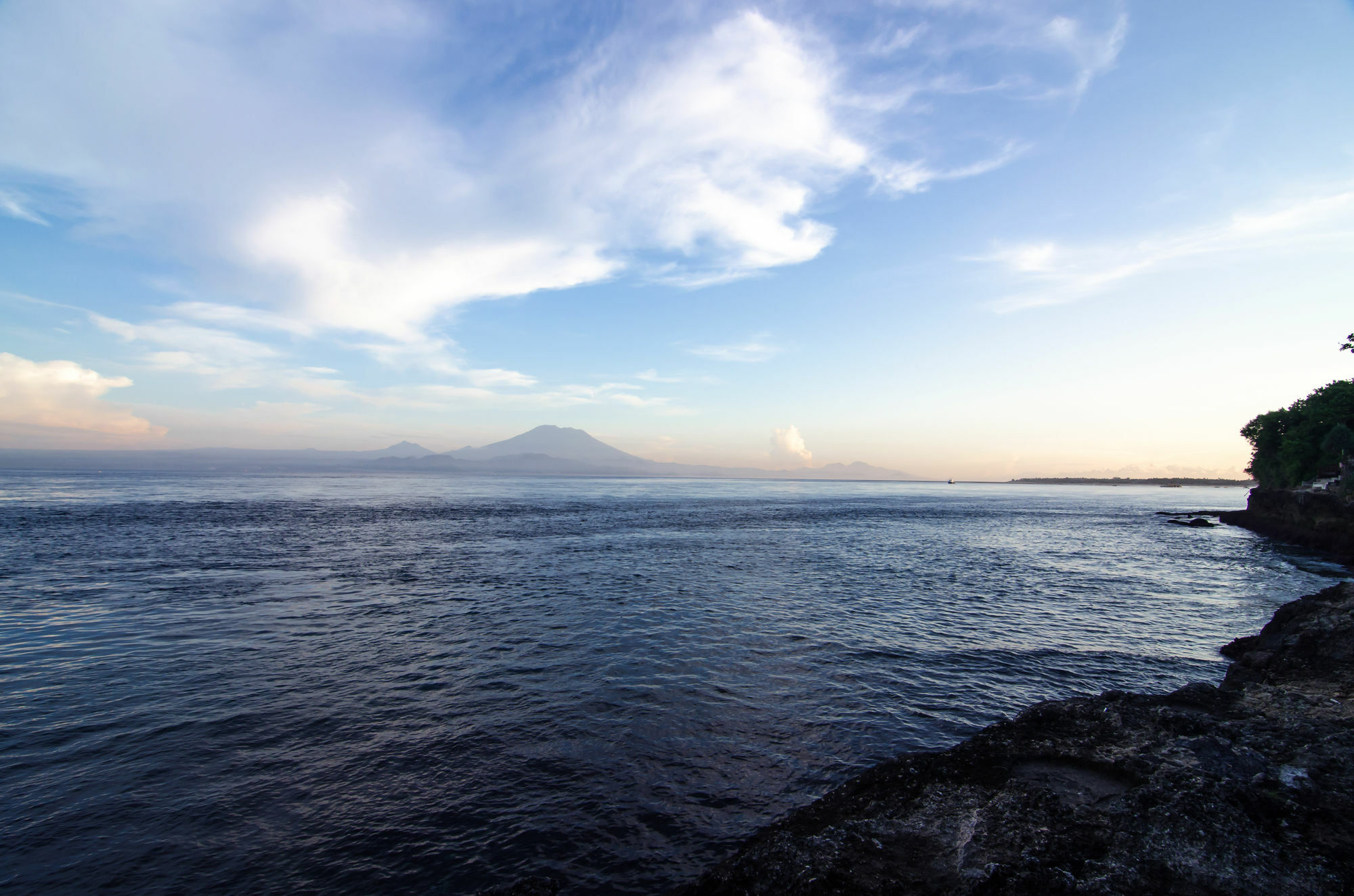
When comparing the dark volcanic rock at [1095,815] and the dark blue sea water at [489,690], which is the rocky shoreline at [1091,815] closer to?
the dark volcanic rock at [1095,815]

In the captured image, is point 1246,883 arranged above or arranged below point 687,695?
above

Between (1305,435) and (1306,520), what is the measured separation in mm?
30333

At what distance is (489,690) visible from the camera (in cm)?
1470

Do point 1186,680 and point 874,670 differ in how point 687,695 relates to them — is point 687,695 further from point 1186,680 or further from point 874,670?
point 1186,680

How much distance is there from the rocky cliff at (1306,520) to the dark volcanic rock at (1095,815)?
150 feet

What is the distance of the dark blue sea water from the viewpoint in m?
8.76

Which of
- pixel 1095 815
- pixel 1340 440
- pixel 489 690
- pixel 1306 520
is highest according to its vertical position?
pixel 1340 440

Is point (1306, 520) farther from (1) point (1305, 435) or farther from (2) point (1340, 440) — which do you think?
(1) point (1305, 435)

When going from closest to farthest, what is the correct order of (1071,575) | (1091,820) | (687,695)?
(1091,820) → (687,695) → (1071,575)

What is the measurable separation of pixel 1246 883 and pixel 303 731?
15870 mm

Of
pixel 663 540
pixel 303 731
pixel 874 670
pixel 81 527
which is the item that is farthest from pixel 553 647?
pixel 81 527

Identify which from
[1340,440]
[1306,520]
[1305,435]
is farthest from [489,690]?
[1305,435]

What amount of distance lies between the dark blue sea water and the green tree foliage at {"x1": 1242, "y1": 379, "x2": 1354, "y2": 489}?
51.3m

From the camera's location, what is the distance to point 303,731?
40.1ft
